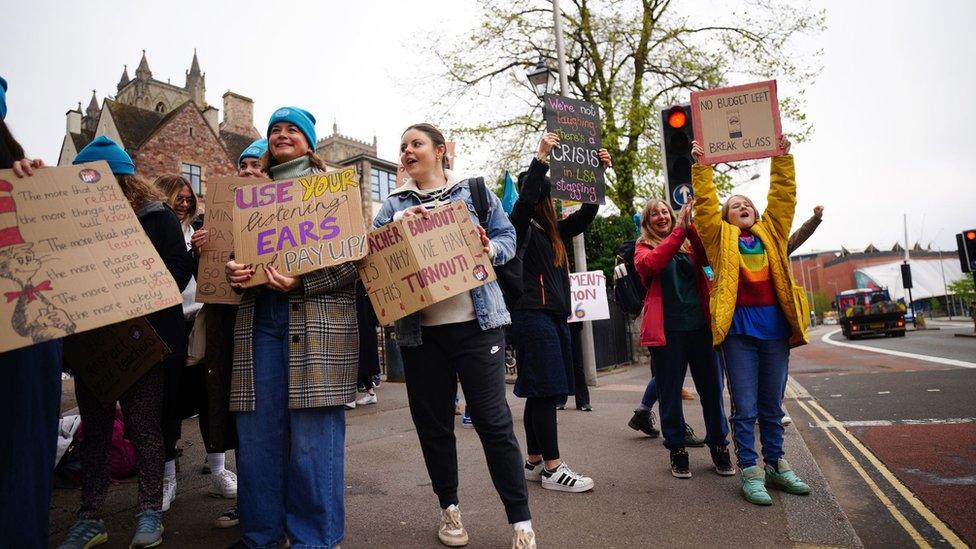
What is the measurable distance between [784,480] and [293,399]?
2.96 meters

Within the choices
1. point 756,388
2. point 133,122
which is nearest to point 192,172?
point 133,122

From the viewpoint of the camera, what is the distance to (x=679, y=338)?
414cm

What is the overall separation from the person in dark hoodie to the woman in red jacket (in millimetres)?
2933

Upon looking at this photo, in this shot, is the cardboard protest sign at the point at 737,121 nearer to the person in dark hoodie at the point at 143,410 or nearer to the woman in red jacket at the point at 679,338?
the woman in red jacket at the point at 679,338

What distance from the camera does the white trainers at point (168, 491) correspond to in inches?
135

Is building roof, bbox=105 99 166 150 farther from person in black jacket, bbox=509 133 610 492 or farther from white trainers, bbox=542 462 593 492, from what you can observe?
white trainers, bbox=542 462 593 492

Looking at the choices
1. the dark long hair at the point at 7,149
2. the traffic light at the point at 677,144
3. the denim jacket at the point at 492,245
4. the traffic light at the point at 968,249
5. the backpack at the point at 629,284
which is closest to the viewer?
the dark long hair at the point at 7,149

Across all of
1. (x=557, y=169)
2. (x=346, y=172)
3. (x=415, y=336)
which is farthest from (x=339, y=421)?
(x=557, y=169)

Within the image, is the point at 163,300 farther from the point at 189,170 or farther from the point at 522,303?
the point at 189,170

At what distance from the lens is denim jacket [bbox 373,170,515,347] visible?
9.17ft

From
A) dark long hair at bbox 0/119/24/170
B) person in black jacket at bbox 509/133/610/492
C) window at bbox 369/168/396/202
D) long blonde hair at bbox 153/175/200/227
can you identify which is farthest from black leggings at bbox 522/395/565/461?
window at bbox 369/168/396/202

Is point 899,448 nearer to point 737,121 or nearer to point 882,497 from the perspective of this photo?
point 882,497

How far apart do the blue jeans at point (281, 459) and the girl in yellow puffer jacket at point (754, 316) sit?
2426 millimetres

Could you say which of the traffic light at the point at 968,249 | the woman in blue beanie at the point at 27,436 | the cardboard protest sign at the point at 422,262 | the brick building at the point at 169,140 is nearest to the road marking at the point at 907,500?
the cardboard protest sign at the point at 422,262
